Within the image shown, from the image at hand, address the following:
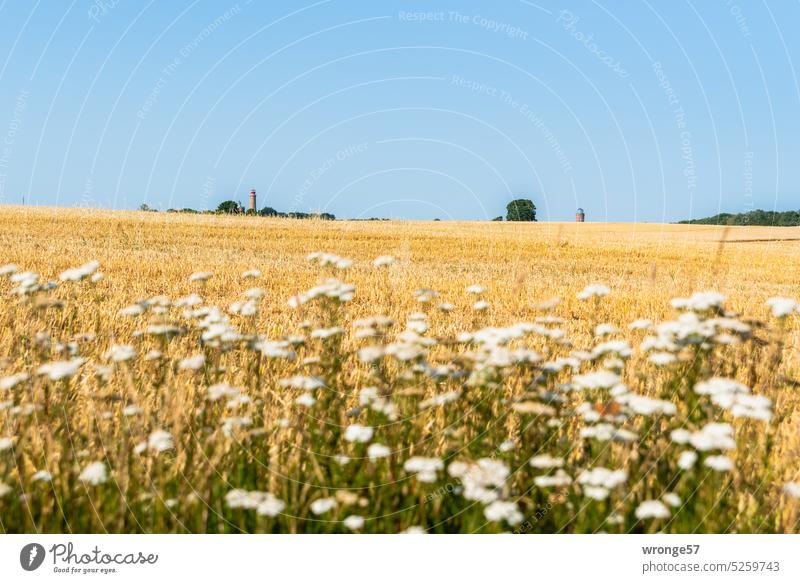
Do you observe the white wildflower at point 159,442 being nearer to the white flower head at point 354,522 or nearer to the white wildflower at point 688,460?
the white flower head at point 354,522

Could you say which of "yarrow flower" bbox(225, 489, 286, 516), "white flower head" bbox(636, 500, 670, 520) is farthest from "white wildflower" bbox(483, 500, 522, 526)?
"yarrow flower" bbox(225, 489, 286, 516)

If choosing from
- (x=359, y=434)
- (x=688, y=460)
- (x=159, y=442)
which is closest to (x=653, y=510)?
(x=688, y=460)

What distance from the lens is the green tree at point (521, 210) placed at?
55.3 meters

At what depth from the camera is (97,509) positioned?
9.47 feet

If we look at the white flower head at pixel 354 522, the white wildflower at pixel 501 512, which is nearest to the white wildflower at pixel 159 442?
the white flower head at pixel 354 522

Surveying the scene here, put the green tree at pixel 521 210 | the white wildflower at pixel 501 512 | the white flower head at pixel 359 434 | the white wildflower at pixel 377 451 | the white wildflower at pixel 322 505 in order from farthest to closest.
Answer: the green tree at pixel 521 210
the white flower head at pixel 359 434
the white wildflower at pixel 377 451
the white wildflower at pixel 322 505
the white wildflower at pixel 501 512

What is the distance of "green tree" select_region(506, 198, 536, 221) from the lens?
2176 inches

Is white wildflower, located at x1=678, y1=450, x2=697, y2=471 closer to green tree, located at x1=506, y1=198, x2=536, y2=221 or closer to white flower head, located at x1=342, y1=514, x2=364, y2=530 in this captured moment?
white flower head, located at x1=342, y1=514, x2=364, y2=530

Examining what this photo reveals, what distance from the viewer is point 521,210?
59531mm

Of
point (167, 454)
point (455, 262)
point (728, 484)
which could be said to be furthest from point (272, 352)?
point (455, 262)

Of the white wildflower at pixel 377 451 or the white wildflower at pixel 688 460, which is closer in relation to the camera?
the white wildflower at pixel 688 460

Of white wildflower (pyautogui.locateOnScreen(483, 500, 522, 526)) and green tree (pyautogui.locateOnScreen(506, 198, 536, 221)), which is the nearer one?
white wildflower (pyautogui.locateOnScreen(483, 500, 522, 526))

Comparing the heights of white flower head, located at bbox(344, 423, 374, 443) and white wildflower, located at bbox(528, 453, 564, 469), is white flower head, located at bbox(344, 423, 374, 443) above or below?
above
